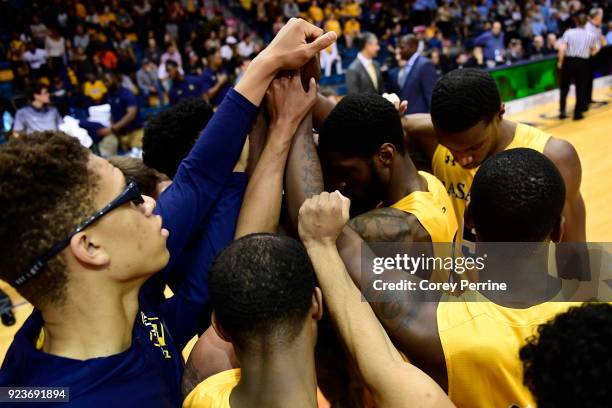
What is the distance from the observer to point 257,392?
46.7 inches

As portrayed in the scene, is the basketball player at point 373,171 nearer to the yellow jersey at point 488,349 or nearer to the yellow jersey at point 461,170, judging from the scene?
the yellow jersey at point 488,349

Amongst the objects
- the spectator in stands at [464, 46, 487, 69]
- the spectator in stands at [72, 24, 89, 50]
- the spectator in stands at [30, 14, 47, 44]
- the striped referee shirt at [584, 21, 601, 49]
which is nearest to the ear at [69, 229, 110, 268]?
the striped referee shirt at [584, 21, 601, 49]

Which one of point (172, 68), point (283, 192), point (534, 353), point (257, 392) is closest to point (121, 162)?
point (283, 192)

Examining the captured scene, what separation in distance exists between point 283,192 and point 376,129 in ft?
1.30

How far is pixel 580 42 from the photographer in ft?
26.7

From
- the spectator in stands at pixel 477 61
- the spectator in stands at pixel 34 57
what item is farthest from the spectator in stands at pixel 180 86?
the spectator in stands at pixel 477 61

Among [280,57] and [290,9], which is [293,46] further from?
[290,9]

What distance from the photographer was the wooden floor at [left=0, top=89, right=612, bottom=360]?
180 inches

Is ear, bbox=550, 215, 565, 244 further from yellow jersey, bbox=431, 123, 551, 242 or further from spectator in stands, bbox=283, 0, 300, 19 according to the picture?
spectator in stands, bbox=283, 0, 300, 19

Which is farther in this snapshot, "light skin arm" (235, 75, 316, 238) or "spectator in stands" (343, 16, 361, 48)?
"spectator in stands" (343, 16, 361, 48)

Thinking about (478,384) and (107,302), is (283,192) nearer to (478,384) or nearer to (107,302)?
(107,302)

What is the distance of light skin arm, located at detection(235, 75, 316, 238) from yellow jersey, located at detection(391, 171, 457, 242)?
484 mm

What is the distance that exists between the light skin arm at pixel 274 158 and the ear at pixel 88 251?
1.43ft

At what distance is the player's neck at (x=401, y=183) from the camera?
6.23 feet
